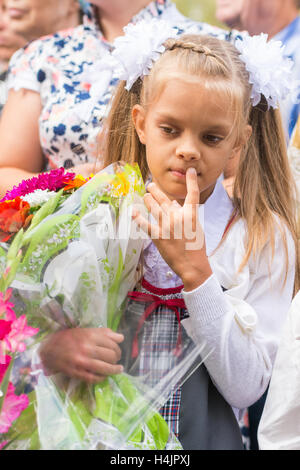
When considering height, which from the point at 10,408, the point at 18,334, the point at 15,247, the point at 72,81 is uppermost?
the point at 72,81

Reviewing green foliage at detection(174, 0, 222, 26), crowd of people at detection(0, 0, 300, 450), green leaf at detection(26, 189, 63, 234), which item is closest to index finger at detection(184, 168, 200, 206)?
crowd of people at detection(0, 0, 300, 450)

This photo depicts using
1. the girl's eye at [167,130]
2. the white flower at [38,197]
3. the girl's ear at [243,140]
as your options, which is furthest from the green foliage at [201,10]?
the white flower at [38,197]

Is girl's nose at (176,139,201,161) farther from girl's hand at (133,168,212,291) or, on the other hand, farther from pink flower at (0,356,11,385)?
pink flower at (0,356,11,385)

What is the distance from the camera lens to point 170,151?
1042 millimetres

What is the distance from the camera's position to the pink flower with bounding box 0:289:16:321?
0.84 metres

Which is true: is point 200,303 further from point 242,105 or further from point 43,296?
point 242,105

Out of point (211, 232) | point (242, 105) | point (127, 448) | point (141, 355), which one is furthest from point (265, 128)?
point (127, 448)

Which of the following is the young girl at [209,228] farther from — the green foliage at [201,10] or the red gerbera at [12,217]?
the green foliage at [201,10]

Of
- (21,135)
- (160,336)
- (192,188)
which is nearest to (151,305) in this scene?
(160,336)

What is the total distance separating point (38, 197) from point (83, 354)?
0.30 m

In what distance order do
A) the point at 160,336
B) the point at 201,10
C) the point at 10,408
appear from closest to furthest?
the point at 10,408 → the point at 160,336 → the point at 201,10

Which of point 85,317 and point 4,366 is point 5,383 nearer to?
point 4,366

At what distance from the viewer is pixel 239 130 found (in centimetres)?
110
